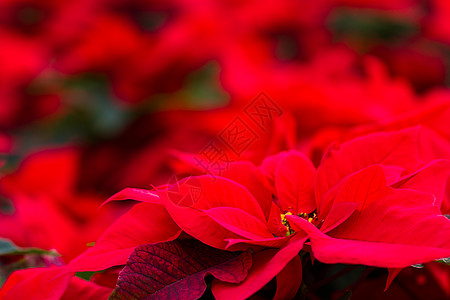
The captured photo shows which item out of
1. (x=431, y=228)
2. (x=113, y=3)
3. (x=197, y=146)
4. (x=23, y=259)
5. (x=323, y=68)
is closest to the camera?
(x=431, y=228)

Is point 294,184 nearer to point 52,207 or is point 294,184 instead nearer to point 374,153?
point 374,153

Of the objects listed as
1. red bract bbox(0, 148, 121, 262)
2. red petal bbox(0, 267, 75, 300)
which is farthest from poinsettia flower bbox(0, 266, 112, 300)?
red bract bbox(0, 148, 121, 262)

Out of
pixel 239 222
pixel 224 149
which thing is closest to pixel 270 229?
pixel 239 222

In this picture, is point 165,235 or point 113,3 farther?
point 113,3

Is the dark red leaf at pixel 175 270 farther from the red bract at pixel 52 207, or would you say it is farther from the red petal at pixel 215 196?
the red bract at pixel 52 207

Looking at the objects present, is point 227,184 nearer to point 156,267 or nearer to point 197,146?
point 156,267

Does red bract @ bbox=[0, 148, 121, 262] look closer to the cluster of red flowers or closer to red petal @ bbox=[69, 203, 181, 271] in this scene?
the cluster of red flowers

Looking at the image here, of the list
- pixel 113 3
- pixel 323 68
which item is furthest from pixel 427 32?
pixel 113 3
